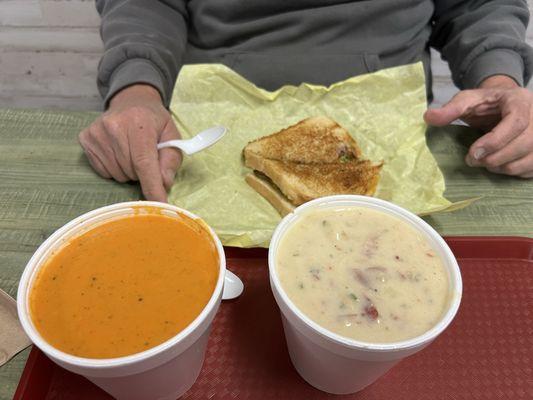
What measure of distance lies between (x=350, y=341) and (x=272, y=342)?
30 centimetres

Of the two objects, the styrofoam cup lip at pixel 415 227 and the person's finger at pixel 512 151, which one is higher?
the styrofoam cup lip at pixel 415 227

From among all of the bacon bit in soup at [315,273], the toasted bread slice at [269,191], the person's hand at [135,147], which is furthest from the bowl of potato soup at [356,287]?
the person's hand at [135,147]

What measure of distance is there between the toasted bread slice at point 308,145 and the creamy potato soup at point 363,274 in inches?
21.5

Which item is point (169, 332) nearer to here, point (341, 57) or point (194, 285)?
point (194, 285)

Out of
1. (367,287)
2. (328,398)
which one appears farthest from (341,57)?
(328,398)

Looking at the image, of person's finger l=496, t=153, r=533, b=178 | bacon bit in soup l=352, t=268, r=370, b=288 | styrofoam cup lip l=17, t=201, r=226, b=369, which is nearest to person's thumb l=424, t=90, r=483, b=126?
person's finger l=496, t=153, r=533, b=178

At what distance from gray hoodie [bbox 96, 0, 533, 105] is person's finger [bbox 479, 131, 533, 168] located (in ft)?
1.16

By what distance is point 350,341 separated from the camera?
63 cm

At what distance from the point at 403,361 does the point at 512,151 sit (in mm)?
769

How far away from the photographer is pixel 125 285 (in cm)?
71

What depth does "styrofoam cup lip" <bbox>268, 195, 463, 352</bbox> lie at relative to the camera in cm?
63

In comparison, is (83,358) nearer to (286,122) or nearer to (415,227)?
(415,227)

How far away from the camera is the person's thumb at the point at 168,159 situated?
4.01 ft

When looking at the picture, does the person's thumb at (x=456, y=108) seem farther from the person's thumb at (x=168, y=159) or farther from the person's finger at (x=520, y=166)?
the person's thumb at (x=168, y=159)
